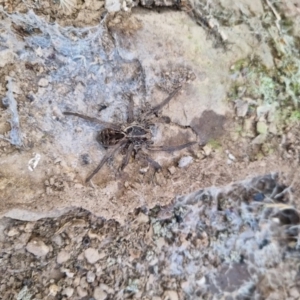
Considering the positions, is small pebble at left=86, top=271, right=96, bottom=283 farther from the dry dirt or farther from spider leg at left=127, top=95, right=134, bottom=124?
spider leg at left=127, top=95, right=134, bottom=124

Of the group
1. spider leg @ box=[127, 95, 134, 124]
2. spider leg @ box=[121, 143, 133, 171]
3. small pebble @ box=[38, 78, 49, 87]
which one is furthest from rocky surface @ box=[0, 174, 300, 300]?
small pebble @ box=[38, 78, 49, 87]

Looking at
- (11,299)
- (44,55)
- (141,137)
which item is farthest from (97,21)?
(11,299)

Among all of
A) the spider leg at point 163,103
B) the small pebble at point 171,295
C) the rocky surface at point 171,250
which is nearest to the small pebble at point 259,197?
the rocky surface at point 171,250

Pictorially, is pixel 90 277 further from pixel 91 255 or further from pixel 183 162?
pixel 183 162

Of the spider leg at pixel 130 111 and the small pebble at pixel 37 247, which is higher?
the spider leg at pixel 130 111

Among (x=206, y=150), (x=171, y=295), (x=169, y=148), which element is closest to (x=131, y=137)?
(x=169, y=148)

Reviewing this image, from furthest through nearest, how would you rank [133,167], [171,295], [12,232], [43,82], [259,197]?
[259,197]
[171,295]
[133,167]
[12,232]
[43,82]

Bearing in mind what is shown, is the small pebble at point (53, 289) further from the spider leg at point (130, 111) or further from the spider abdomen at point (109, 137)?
the spider leg at point (130, 111)
